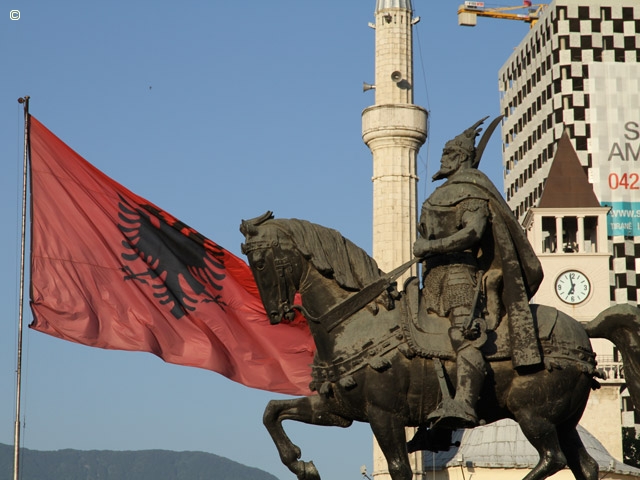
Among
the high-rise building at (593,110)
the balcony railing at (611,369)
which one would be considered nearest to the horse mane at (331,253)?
the balcony railing at (611,369)

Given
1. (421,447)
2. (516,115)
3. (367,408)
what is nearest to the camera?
(367,408)

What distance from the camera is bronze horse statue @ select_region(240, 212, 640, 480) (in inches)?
588

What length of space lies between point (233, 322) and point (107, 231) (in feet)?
8.39

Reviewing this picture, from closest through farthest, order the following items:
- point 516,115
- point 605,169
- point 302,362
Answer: point 302,362, point 605,169, point 516,115

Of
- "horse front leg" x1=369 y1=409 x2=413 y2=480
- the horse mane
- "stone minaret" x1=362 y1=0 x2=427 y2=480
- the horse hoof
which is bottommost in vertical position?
the horse hoof

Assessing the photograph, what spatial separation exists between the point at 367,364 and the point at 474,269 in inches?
64.0

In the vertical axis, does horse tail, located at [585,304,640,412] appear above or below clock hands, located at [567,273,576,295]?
below

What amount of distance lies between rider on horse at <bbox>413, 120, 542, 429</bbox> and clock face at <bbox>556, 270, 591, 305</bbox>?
66.7 metres

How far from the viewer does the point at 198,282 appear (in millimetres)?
20109

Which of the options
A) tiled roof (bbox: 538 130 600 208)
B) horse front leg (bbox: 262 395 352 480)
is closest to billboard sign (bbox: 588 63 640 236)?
tiled roof (bbox: 538 130 600 208)

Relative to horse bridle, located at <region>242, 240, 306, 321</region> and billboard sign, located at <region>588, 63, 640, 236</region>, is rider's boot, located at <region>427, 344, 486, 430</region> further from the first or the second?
billboard sign, located at <region>588, 63, 640, 236</region>

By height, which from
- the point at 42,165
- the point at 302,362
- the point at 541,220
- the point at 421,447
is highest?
the point at 541,220

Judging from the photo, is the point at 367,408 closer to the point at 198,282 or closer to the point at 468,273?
the point at 468,273

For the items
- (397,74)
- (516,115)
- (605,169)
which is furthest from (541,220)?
(516,115)
